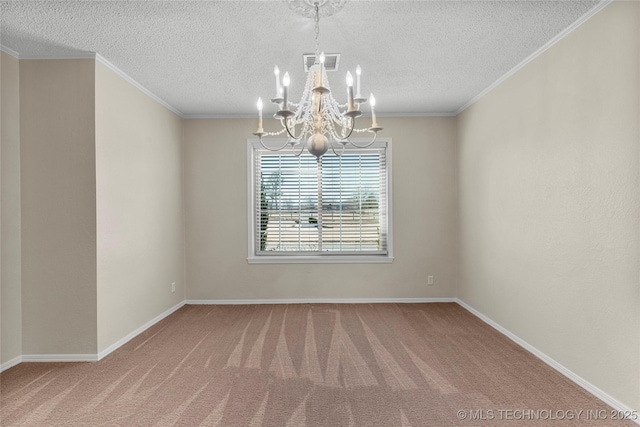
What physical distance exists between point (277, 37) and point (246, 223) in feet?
9.00

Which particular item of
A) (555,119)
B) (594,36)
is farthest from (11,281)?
(594,36)

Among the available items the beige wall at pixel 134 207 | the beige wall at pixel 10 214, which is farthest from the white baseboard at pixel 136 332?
the beige wall at pixel 10 214

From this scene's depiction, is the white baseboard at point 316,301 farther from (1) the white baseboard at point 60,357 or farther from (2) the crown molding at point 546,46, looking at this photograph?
(2) the crown molding at point 546,46

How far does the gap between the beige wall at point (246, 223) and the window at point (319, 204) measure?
0.26m

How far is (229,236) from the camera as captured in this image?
4.86 meters

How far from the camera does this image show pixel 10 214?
2902 millimetres

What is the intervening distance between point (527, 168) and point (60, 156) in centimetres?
425

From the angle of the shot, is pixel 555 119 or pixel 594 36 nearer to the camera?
pixel 594 36

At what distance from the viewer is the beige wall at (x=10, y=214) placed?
9.36 ft

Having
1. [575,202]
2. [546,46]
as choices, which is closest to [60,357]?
[575,202]

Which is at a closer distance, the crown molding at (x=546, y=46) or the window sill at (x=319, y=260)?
the crown molding at (x=546, y=46)

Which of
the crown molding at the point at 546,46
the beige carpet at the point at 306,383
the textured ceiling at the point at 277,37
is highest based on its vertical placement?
the textured ceiling at the point at 277,37

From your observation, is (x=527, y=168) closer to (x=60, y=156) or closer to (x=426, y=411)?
(x=426, y=411)

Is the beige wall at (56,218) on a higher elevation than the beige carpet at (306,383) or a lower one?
higher
